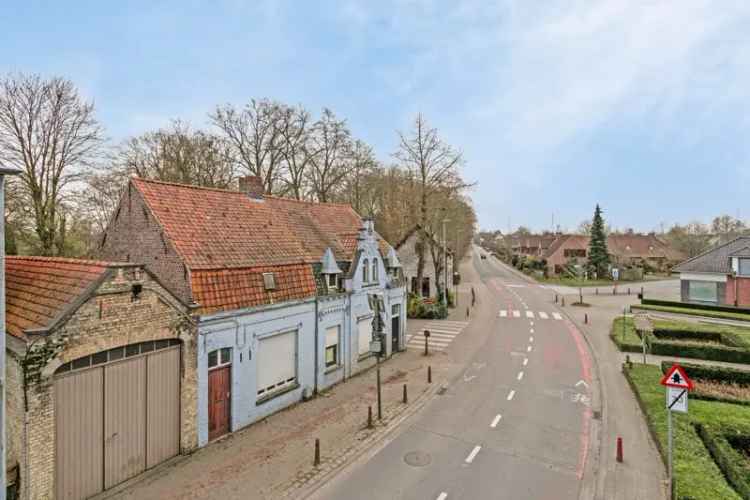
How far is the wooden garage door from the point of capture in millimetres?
8680

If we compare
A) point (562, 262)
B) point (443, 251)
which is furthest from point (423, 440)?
point (562, 262)

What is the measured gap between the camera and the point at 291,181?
120ft

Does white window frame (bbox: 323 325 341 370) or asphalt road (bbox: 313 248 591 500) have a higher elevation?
white window frame (bbox: 323 325 341 370)

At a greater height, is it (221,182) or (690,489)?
(221,182)

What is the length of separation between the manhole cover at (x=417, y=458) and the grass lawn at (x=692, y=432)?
5.57 meters

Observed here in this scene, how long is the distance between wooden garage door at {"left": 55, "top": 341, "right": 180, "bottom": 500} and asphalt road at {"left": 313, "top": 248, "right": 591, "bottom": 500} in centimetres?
463

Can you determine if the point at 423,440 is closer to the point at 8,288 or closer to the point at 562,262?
the point at 8,288

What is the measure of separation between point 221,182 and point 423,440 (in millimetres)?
26602

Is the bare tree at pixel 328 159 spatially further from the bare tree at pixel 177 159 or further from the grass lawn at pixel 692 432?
the grass lawn at pixel 692 432

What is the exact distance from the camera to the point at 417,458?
430 inches

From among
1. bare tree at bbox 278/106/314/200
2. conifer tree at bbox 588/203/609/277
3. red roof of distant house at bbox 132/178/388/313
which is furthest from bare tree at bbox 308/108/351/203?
conifer tree at bbox 588/203/609/277

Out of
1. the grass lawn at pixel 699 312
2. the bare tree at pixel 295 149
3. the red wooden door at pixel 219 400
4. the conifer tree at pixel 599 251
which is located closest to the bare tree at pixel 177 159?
the bare tree at pixel 295 149

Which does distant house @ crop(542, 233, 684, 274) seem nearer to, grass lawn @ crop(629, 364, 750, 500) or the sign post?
grass lawn @ crop(629, 364, 750, 500)

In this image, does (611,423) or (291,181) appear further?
(291,181)
